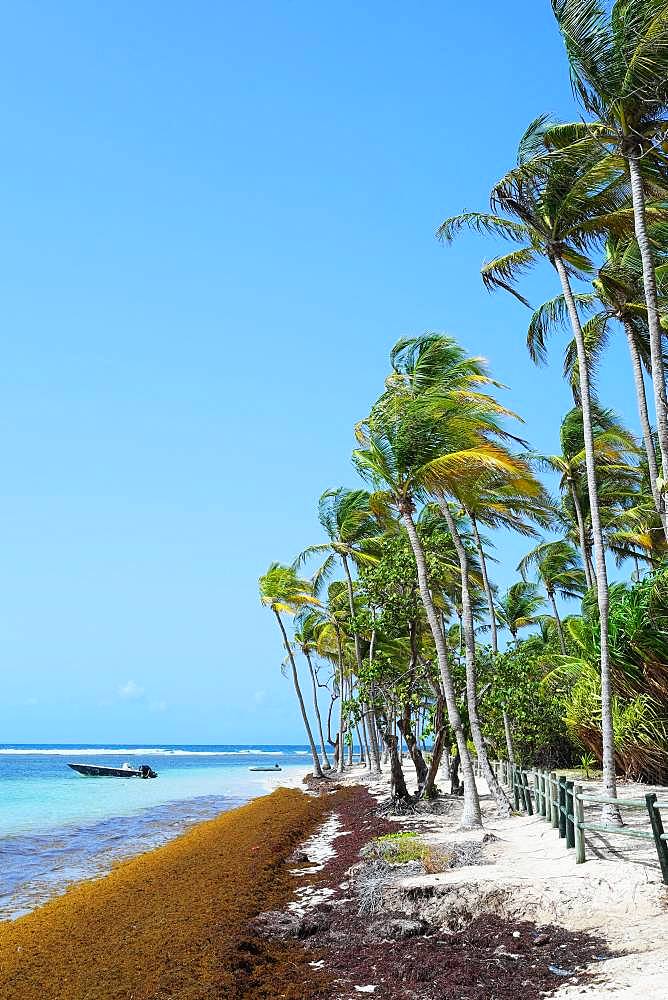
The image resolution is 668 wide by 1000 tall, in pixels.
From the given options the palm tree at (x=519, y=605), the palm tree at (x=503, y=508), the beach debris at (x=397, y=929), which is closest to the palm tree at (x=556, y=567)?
the palm tree at (x=519, y=605)

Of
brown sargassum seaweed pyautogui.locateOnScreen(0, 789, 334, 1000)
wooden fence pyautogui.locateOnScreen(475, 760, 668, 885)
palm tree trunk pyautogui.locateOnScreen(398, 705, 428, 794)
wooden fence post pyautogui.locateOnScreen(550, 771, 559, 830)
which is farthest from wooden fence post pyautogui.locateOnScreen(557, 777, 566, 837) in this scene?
palm tree trunk pyautogui.locateOnScreen(398, 705, 428, 794)

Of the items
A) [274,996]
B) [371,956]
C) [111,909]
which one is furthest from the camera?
[111,909]

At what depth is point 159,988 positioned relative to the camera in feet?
24.3

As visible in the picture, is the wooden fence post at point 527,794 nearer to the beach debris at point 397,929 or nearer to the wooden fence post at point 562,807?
the wooden fence post at point 562,807

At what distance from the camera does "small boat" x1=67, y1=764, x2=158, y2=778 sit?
55.7 meters

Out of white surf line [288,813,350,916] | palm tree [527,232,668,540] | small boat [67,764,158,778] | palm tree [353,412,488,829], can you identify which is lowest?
small boat [67,764,158,778]

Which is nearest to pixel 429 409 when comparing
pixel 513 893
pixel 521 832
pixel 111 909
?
pixel 521 832

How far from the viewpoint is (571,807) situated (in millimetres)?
10977

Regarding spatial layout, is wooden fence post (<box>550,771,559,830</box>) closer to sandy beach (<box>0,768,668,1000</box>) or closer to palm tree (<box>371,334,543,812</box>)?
sandy beach (<box>0,768,668,1000</box>)

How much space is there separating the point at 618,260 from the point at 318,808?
1826 centimetres

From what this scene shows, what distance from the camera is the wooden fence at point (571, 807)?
25.9ft

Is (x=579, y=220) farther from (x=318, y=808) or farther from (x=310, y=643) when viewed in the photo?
(x=310, y=643)

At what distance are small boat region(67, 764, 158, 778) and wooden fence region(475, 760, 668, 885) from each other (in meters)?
42.0

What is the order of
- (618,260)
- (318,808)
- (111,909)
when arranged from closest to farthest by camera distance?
(111,909)
(618,260)
(318,808)
